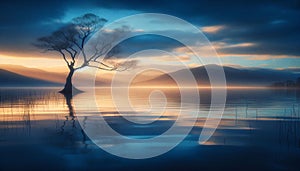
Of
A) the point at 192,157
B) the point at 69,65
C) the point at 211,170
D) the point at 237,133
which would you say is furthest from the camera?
the point at 69,65

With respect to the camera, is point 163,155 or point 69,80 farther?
point 69,80

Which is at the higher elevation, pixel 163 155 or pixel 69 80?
pixel 69 80

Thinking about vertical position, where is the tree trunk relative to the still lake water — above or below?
above

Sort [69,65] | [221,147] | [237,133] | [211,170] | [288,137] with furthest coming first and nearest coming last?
1. [69,65]
2. [237,133]
3. [288,137]
4. [221,147]
5. [211,170]

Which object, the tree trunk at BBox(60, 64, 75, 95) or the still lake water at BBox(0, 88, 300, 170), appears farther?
the tree trunk at BBox(60, 64, 75, 95)

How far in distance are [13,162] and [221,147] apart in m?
5.84

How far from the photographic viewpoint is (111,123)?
15.7 meters

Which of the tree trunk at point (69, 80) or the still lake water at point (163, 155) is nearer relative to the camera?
the still lake water at point (163, 155)

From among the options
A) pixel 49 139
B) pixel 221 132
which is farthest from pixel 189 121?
pixel 49 139

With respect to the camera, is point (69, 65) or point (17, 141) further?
point (69, 65)

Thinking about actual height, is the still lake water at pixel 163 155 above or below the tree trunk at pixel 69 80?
below

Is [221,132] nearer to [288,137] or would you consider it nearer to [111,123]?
[288,137]

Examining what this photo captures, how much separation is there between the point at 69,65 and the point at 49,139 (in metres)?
40.5

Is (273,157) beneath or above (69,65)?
beneath
